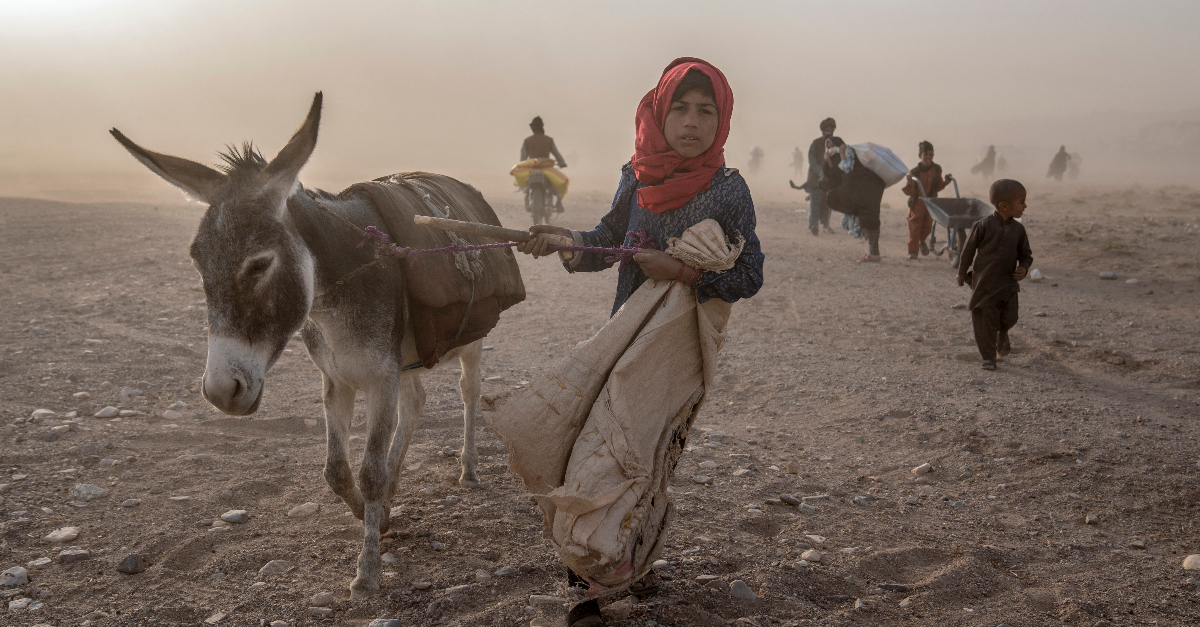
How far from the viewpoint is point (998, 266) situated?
6.52 meters

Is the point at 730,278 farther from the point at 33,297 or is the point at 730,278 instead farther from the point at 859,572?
the point at 33,297

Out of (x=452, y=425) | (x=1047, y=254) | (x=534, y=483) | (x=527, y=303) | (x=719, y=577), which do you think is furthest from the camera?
(x=1047, y=254)

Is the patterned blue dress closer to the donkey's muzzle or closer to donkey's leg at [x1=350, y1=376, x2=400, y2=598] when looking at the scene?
donkey's leg at [x1=350, y1=376, x2=400, y2=598]

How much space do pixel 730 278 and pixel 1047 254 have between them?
11.2 metres

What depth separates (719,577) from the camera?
3.31 metres

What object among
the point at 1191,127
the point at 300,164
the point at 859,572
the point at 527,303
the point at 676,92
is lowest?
the point at 859,572

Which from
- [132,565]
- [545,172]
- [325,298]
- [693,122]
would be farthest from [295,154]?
[545,172]

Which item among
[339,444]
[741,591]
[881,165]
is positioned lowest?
[741,591]

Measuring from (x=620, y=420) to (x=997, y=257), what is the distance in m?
5.32

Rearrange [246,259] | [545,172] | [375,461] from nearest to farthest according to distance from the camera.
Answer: [246,259], [375,461], [545,172]

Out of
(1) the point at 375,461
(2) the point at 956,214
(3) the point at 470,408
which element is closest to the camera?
(1) the point at 375,461

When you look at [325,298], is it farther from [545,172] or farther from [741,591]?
[545,172]

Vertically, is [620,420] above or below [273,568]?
above

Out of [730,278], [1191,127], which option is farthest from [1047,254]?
[1191,127]
